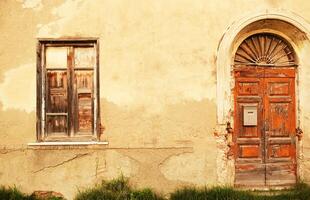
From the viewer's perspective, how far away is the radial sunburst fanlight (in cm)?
657

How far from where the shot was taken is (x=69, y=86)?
6.23 m

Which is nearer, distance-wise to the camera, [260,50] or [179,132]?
[179,132]

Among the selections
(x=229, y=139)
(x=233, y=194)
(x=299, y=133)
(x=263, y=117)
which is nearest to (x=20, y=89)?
(x=229, y=139)

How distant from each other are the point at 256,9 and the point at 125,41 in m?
2.28

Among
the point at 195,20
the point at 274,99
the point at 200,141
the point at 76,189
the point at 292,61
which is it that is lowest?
the point at 76,189

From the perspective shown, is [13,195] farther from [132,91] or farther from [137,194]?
[132,91]

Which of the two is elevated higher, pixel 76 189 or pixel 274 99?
pixel 274 99

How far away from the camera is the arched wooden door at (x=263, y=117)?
21.2 feet

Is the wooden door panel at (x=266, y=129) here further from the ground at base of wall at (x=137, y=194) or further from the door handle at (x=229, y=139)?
the ground at base of wall at (x=137, y=194)

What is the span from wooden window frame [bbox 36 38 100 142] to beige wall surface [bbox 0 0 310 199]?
0.09 meters

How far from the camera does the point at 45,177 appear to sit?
603 centimetres

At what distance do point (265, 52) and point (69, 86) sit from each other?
3.49 metres

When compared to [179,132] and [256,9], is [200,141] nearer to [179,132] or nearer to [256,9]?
[179,132]

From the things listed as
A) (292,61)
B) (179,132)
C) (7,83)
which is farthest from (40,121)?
(292,61)
